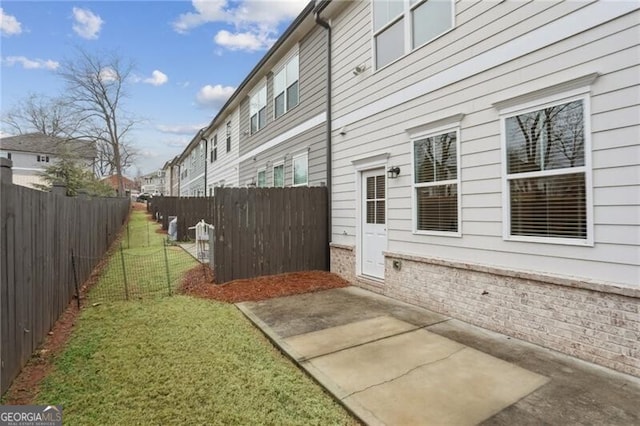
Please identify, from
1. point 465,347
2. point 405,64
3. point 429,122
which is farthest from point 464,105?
point 465,347

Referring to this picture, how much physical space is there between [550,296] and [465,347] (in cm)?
111

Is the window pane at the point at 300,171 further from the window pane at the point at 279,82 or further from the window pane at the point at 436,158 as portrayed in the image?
the window pane at the point at 436,158

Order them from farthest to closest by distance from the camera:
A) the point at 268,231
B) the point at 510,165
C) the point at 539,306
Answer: the point at 268,231 < the point at 510,165 < the point at 539,306

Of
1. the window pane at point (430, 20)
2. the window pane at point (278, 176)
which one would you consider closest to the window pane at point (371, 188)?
the window pane at point (430, 20)

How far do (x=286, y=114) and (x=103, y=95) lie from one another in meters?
32.3

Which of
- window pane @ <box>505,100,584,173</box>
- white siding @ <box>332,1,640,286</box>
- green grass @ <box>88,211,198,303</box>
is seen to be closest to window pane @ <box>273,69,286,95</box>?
white siding @ <box>332,1,640,286</box>

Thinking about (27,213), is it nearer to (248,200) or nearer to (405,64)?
(248,200)

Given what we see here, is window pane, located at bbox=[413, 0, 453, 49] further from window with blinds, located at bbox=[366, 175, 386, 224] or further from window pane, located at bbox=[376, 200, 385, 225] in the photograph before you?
window pane, located at bbox=[376, 200, 385, 225]

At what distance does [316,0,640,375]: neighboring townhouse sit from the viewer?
3.38 metres

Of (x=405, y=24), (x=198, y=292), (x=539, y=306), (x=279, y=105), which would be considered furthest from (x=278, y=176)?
(x=539, y=306)

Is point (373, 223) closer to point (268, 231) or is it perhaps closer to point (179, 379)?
point (268, 231)

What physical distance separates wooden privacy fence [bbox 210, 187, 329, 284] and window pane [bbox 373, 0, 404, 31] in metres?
3.67

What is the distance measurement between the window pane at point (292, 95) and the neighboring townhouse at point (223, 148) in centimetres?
561

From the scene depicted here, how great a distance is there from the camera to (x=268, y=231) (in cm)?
764
